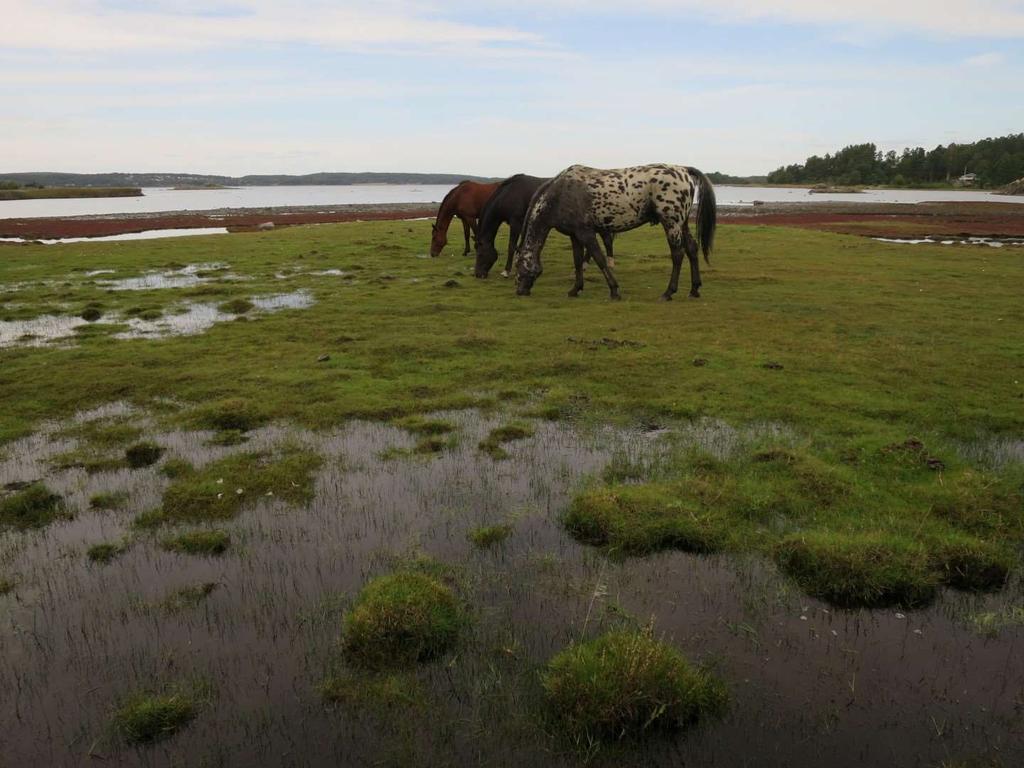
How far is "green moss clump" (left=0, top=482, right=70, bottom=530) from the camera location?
6599 millimetres

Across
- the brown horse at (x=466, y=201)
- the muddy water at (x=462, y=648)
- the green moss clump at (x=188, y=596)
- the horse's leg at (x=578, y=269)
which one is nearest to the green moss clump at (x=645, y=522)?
the muddy water at (x=462, y=648)

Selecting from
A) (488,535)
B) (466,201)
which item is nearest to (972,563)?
(488,535)

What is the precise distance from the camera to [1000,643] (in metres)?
4.70

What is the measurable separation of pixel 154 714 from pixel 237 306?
1456 centimetres

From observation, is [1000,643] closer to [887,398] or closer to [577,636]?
[577,636]

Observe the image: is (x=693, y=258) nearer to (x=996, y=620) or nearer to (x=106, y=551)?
(x=996, y=620)

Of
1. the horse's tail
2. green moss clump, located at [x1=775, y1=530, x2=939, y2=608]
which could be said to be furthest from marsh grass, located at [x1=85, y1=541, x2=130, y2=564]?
the horse's tail

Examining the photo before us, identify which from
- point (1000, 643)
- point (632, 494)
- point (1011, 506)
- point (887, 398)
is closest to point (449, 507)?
point (632, 494)

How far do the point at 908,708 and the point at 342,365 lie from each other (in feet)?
31.5

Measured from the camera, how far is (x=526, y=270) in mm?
17531

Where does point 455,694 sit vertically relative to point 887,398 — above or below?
below

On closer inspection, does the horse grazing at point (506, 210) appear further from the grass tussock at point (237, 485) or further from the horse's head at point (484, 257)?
the grass tussock at point (237, 485)

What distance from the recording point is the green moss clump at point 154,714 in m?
4.01

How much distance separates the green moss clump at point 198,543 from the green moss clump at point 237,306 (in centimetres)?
1175
